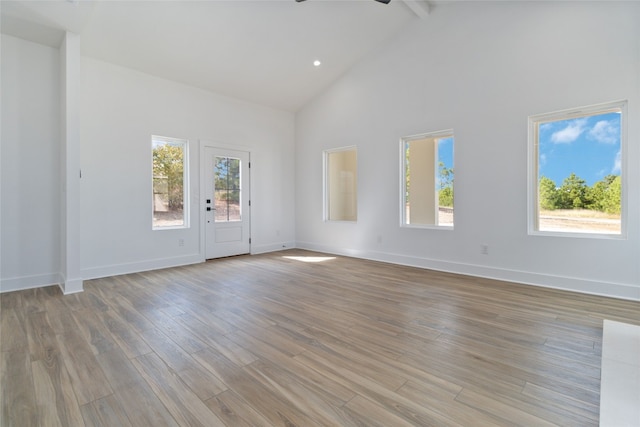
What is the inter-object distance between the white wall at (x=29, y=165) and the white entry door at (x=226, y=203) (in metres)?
2.16

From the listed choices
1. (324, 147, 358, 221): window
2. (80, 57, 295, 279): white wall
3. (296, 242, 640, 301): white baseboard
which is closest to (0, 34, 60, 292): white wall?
(80, 57, 295, 279): white wall

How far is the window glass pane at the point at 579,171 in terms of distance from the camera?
346cm

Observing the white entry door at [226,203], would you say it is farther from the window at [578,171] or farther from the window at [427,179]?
the window at [578,171]

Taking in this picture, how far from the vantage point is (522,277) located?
3971 mm

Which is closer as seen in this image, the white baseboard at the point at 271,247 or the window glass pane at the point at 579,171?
the window glass pane at the point at 579,171

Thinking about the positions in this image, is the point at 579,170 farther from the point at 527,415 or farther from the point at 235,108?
the point at 235,108

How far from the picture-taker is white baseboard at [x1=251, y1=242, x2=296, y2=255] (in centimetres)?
640

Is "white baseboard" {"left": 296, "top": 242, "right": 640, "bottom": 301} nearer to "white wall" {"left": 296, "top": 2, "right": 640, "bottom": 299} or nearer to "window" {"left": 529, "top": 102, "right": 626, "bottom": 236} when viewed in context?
"white wall" {"left": 296, "top": 2, "right": 640, "bottom": 299}

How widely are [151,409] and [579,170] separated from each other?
487 centimetres

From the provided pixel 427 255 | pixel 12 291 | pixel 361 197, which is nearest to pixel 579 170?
pixel 427 255

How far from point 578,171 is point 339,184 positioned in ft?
13.2

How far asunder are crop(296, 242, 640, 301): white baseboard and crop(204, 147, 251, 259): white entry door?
245cm

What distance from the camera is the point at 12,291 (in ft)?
12.3

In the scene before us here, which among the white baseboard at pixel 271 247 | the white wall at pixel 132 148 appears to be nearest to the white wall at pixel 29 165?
the white wall at pixel 132 148
